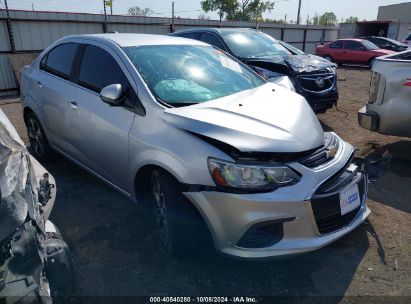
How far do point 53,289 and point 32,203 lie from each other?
43 centimetres

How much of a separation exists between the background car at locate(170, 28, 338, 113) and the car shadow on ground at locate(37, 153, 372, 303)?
3237 mm

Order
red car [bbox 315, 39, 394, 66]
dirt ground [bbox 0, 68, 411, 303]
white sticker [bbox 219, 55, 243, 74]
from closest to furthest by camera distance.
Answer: dirt ground [bbox 0, 68, 411, 303], white sticker [bbox 219, 55, 243, 74], red car [bbox 315, 39, 394, 66]

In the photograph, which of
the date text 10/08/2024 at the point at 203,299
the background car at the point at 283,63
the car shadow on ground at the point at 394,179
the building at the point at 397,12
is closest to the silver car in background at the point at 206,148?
the date text 10/08/2024 at the point at 203,299

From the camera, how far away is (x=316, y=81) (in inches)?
232

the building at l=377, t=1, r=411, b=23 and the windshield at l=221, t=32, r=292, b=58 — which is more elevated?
the building at l=377, t=1, r=411, b=23

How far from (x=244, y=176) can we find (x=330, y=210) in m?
0.68

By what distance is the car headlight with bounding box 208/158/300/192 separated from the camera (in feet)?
7.08

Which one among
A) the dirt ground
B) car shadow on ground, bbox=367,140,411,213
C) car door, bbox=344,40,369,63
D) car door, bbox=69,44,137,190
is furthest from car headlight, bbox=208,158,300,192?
car door, bbox=344,40,369,63

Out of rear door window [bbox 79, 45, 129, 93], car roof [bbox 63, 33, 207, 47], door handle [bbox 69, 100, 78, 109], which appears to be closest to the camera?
rear door window [bbox 79, 45, 129, 93]

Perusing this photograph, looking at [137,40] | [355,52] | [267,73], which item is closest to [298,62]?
[267,73]

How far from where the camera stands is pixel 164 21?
13203 mm

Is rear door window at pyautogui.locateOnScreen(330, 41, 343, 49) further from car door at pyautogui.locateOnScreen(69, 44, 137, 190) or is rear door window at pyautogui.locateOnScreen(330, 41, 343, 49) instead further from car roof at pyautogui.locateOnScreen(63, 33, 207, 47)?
car door at pyautogui.locateOnScreen(69, 44, 137, 190)

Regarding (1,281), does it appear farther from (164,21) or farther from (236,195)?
(164,21)

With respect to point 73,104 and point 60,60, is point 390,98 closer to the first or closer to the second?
point 73,104
